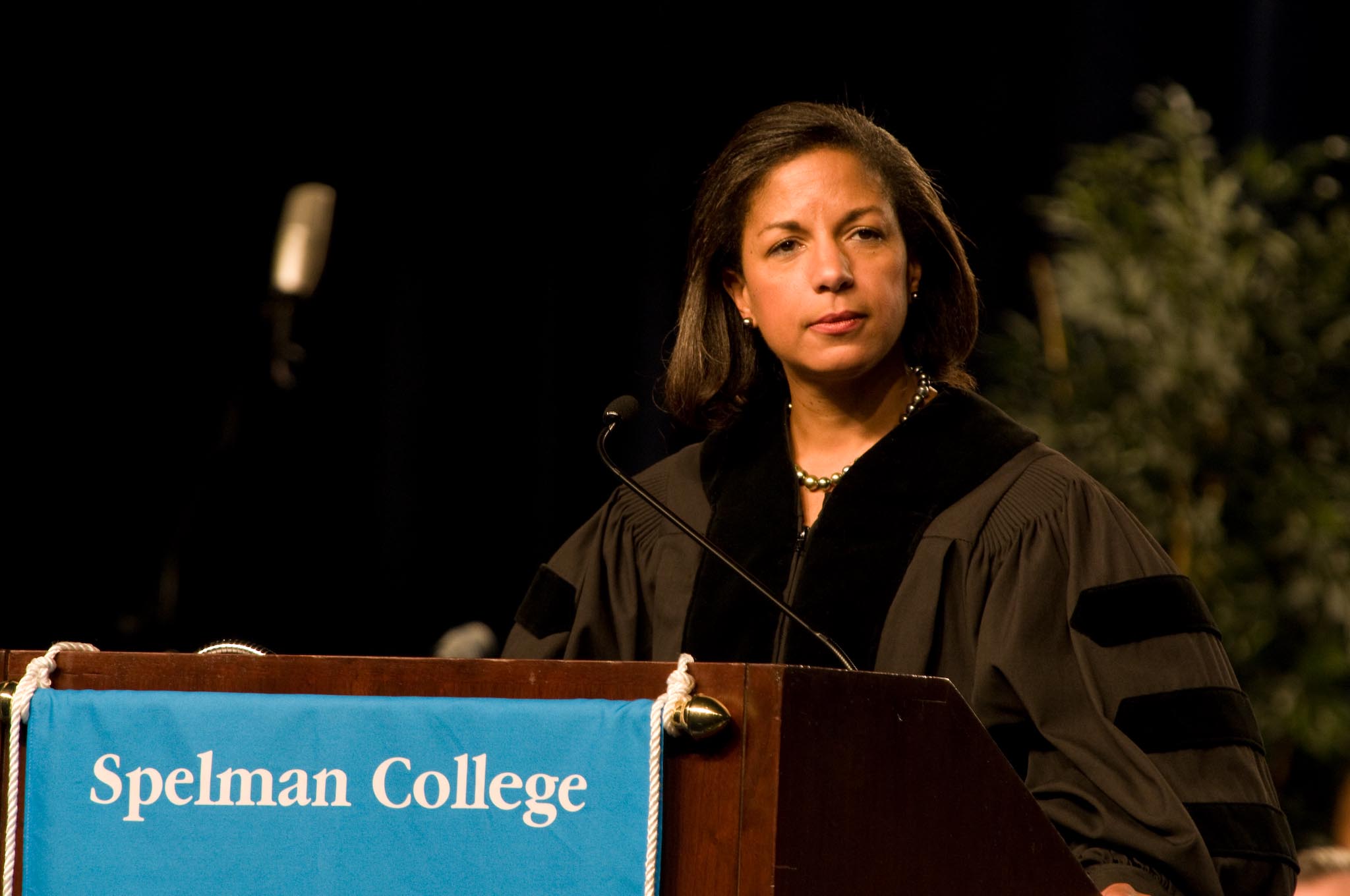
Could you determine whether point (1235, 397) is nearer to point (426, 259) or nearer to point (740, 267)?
point (426, 259)

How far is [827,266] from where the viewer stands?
1.89 meters

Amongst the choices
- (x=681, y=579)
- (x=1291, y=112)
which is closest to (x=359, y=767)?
(x=681, y=579)

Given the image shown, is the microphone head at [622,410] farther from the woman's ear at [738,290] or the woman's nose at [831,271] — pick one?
the woman's ear at [738,290]

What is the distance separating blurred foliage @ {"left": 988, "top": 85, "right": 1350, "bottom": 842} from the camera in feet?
13.9

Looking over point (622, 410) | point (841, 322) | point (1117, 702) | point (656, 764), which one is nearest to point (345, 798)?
point (656, 764)

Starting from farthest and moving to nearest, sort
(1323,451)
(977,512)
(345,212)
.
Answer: (345,212), (1323,451), (977,512)

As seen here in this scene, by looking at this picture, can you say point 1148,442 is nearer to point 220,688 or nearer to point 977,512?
point 977,512

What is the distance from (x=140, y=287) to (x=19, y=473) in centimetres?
65

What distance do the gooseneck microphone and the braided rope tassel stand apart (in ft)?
0.45

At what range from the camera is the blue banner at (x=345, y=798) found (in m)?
1.15

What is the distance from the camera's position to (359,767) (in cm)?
117

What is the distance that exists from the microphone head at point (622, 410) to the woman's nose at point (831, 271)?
29 cm

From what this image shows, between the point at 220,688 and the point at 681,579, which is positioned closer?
the point at 220,688

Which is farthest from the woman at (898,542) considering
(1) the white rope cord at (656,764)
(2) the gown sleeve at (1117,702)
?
(1) the white rope cord at (656,764)
